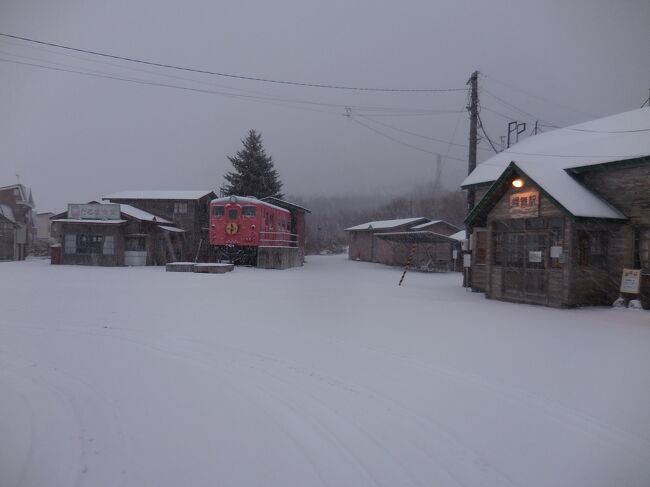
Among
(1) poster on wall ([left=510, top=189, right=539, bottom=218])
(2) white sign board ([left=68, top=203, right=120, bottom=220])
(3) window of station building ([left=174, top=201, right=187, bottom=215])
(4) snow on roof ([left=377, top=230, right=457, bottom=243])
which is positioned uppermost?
(3) window of station building ([left=174, top=201, right=187, bottom=215])

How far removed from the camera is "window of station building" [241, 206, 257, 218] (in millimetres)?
22830

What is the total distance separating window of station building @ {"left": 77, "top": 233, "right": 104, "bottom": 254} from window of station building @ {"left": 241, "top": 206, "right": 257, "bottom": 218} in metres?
9.39

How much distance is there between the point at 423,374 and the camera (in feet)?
16.9

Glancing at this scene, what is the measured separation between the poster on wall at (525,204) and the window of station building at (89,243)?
76.4 feet

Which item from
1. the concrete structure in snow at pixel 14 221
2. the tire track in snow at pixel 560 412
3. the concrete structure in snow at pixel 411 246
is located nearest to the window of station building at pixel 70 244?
the concrete structure in snow at pixel 14 221

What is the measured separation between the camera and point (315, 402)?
13.9 feet

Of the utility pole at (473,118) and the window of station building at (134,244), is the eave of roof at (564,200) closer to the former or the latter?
the utility pole at (473,118)

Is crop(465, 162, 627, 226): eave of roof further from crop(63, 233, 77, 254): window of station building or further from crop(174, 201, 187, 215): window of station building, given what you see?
crop(63, 233, 77, 254): window of station building

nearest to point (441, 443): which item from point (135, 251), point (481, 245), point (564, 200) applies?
point (564, 200)

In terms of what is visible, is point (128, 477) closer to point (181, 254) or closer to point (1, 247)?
point (181, 254)

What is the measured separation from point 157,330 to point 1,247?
1170 inches

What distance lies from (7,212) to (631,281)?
127 feet

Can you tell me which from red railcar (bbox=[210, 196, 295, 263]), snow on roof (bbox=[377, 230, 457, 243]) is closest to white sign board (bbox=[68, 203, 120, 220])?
red railcar (bbox=[210, 196, 295, 263])

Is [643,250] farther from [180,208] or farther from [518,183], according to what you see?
[180,208]
